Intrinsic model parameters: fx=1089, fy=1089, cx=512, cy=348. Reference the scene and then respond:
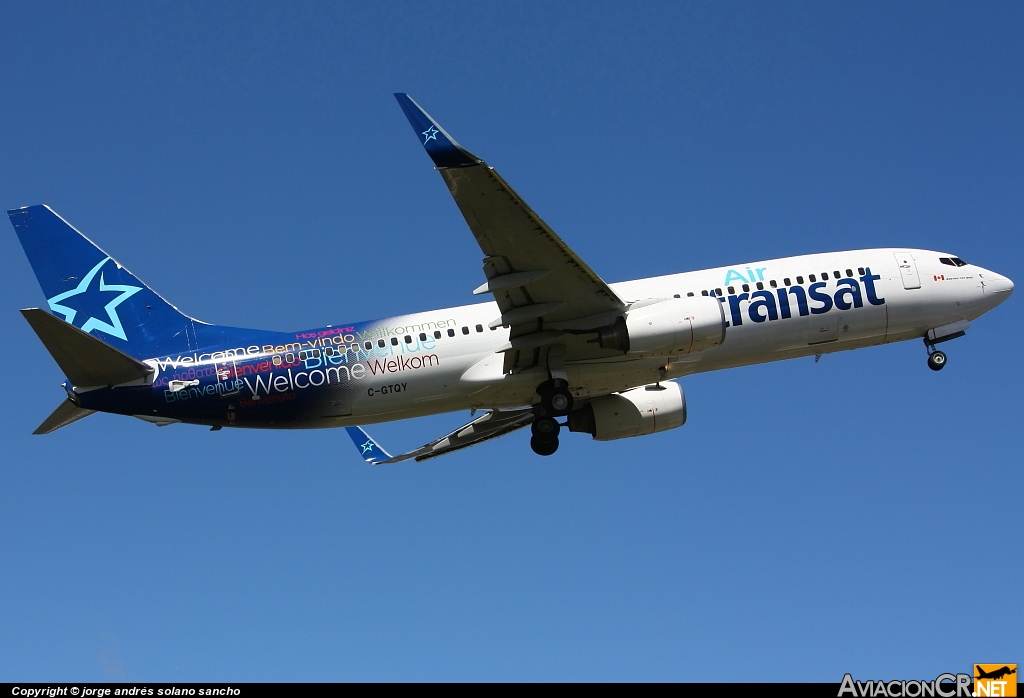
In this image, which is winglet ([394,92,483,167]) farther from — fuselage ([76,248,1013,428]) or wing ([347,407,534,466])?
wing ([347,407,534,466])

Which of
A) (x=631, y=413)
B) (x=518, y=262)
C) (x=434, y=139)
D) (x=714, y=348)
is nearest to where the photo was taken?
(x=434, y=139)

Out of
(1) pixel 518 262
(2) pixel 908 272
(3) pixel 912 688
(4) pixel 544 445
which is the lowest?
(3) pixel 912 688

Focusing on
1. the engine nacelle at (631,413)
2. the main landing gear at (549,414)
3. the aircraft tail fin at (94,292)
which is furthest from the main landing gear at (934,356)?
the aircraft tail fin at (94,292)

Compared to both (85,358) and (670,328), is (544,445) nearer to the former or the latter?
(670,328)

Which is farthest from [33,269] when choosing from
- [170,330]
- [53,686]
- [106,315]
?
[53,686]

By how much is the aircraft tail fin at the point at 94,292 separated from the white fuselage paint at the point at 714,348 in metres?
6.52

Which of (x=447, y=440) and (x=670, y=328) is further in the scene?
(x=447, y=440)

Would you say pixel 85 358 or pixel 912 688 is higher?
pixel 85 358

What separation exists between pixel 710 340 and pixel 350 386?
1088cm

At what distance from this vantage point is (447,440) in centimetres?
4047

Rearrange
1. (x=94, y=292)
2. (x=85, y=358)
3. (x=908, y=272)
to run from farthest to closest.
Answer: (x=908, y=272), (x=94, y=292), (x=85, y=358)

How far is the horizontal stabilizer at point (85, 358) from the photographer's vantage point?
28.8 metres

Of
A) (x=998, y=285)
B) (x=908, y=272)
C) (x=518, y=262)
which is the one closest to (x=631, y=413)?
(x=518, y=262)

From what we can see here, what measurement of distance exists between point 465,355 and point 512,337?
5.65ft
